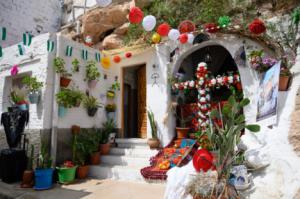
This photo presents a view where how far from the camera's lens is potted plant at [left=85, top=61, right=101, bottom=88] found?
6.89 metres

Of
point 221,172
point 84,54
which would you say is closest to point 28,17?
point 84,54

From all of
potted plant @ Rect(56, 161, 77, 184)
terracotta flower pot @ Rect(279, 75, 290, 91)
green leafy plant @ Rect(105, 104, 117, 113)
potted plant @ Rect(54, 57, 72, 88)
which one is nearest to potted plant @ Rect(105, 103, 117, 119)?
green leafy plant @ Rect(105, 104, 117, 113)

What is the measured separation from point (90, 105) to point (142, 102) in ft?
6.38

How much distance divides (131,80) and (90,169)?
3.79m

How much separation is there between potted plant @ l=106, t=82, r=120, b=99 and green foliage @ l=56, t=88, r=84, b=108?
1.33m

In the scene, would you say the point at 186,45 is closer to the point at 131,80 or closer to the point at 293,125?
the point at 131,80

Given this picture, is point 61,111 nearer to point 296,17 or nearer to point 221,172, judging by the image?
point 221,172

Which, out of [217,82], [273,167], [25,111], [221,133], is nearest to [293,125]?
[273,167]

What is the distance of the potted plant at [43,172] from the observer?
16.3 ft

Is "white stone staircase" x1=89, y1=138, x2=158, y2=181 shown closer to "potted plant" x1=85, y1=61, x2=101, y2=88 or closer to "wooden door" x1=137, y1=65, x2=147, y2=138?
"wooden door" x1=137, y1=65, x2=147, y2=138

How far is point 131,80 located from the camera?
8469 millimetres

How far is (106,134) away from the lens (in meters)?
6.93

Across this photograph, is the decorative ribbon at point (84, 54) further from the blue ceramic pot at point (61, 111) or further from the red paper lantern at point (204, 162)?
the red paper lantern at point (204, 162)

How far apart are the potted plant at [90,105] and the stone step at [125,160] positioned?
1.45m
